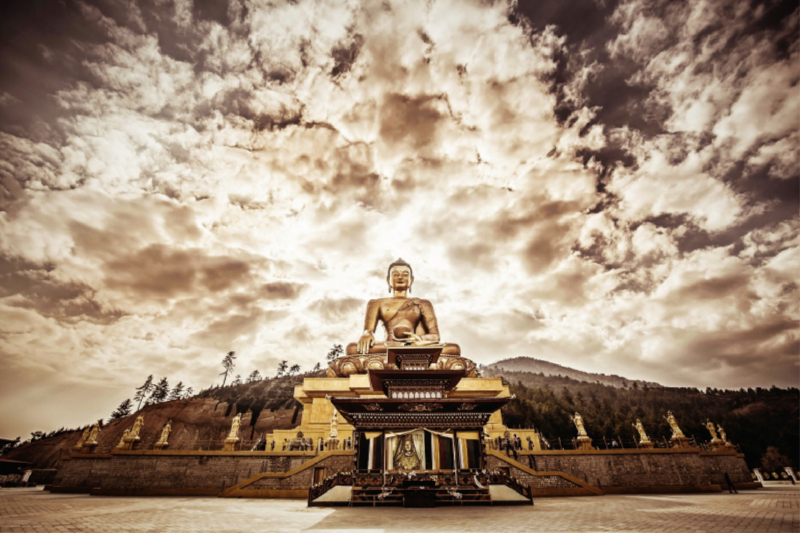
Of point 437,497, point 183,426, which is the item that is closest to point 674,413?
point 437,497

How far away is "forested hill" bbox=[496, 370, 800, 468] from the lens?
42.8 metres

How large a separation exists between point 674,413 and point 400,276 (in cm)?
7676

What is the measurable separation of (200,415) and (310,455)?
52167 millimetres

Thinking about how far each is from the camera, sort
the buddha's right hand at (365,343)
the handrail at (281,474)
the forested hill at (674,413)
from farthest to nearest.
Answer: the forested hill at (674,413), the buddha's right hand at (365,343), the handrail at (281,474)

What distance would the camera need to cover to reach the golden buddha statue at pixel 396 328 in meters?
21.2

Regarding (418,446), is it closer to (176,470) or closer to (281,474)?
(281,474)

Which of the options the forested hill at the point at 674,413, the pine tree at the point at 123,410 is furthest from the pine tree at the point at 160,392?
the forested hill at the point at 674,413

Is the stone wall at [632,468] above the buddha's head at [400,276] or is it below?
below

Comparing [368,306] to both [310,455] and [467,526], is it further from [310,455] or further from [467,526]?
[467,526]

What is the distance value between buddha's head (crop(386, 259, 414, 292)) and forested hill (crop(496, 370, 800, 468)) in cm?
1846

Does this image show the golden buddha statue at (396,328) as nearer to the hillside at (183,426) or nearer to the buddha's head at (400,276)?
the buddha's head at (400,276)

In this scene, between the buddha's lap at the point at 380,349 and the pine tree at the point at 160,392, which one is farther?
the pine tree at the point at 160,392

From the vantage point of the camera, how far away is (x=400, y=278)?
83.4ft

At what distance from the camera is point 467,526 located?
7387 mm
